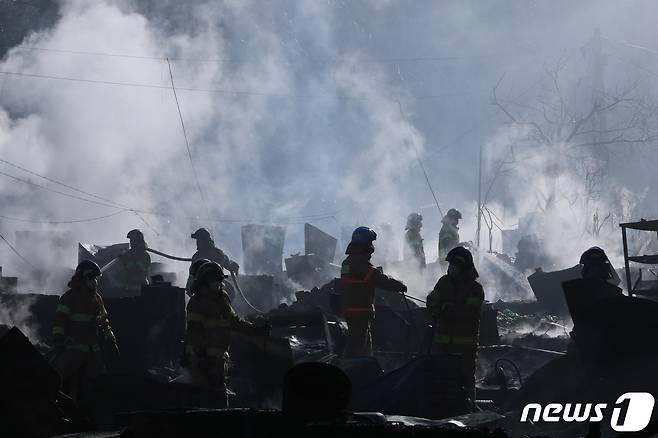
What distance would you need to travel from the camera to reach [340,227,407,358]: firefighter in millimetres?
10406

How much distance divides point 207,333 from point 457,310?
275 cm

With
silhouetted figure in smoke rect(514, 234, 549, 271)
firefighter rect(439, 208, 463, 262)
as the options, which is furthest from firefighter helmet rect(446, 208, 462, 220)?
silhouetted figure in smoke rect(514, 234, 549, 271)

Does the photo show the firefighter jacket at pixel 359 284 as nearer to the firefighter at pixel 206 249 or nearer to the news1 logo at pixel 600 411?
the news1 logo at pixel 600 411

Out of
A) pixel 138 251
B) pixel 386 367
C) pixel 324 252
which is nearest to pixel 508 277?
pixel 324 252

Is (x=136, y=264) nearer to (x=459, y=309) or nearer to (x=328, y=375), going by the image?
(x=459, y=309)

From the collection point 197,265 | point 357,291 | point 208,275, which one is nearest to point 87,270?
point 197,265

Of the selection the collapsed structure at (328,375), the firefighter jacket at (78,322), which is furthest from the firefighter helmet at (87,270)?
the collapsed structure at (328,375)

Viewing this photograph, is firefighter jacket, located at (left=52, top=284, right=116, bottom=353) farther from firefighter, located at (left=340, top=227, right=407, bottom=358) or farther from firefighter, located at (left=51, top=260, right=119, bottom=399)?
firefighter, located at (left=340, top=227, right=407, bottom=358)

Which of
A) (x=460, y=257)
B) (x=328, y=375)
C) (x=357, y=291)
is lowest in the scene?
(x=328, y=375)

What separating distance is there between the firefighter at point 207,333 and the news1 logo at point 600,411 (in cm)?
303

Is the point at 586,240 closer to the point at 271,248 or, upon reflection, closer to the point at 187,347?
the point at 271,248

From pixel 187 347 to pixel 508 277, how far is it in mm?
15808

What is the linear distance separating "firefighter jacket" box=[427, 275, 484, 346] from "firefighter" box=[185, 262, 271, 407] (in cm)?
241

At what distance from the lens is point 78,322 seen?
33.0ft
